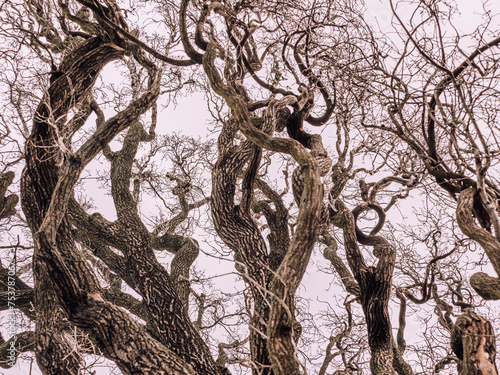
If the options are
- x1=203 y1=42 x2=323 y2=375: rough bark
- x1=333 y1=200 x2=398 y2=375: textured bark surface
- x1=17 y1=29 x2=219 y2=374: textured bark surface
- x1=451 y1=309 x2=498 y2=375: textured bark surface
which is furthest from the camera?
x1=333 y1=200 x2=398 y2=375: textured bark surface

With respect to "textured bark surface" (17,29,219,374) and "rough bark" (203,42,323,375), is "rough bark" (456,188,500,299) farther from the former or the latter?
"textured bark surface" (17,29,219,374)

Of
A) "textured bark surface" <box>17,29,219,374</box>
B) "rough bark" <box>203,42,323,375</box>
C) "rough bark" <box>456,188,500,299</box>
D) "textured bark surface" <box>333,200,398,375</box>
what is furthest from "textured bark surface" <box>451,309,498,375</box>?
"textured bark surface" <box>17,29,219,374</box>

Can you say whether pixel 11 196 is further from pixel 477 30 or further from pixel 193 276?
pixel 477 30

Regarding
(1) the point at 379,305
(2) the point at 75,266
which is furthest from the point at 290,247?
(1) the point at 379,305

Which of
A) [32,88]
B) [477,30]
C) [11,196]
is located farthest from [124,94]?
[477,30]

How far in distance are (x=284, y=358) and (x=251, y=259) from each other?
82.3 inches

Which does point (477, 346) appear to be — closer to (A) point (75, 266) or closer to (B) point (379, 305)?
(B) point (379, 305)

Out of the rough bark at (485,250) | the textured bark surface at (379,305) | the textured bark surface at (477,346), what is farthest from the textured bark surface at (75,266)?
the rough bark at (485,250)

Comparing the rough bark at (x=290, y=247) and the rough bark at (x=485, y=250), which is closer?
the rough bark at (x=290, y=247)

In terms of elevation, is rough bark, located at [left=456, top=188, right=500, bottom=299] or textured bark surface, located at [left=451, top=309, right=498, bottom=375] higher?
rough bark, located at [left=456, top=188, right=500, bottom=299]

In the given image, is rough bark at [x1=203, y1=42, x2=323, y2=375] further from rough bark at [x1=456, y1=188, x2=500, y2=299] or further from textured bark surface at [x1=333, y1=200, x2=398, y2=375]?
textured bark surface at [x1=333, y1=200, x2=398, y2=375]

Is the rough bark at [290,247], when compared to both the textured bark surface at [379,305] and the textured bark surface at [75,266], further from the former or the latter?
the textured bark surface at [379,305]

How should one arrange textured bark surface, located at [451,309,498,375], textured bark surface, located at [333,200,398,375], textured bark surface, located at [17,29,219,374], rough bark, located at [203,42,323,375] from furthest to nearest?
textured bark surface, located at [333,200,398,375] < textured bark surface, located at [17,29,219,374] < textured bark surface, located at [451,309,498,375] < rough bark, located at [203,42,323,375]

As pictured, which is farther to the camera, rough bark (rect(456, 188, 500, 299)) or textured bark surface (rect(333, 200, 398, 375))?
textured bark surface (rect(333, 200, 398, 375))
